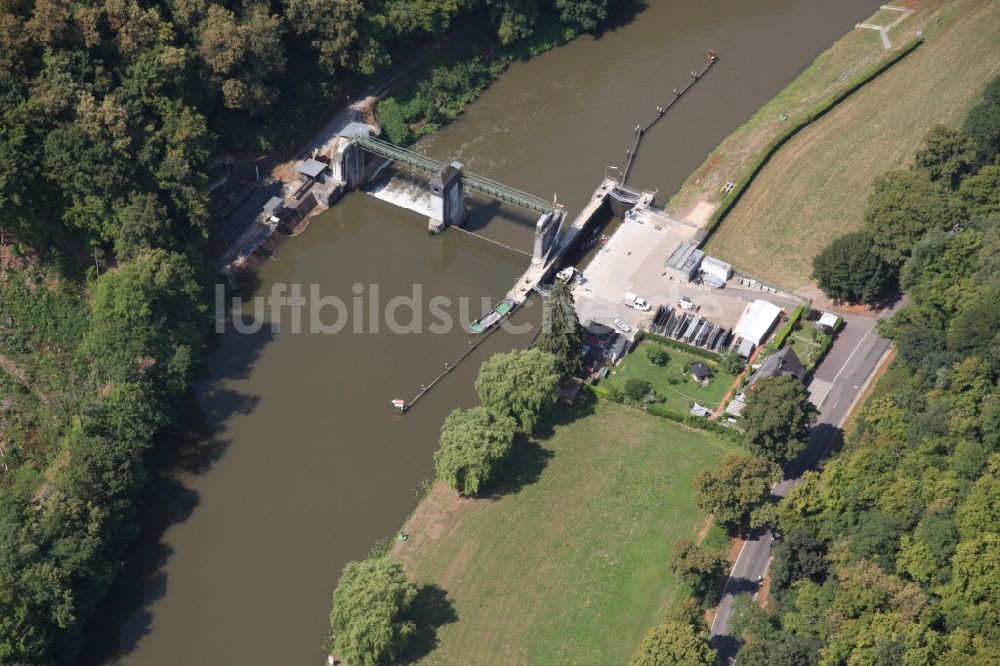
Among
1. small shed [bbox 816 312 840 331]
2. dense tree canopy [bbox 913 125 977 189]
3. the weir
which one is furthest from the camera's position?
dense tree canopy [bbox 913 125 977 189]

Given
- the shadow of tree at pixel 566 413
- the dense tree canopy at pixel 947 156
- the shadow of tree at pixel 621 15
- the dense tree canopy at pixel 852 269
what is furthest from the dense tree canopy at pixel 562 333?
the shadow of tree at pixel 621 15

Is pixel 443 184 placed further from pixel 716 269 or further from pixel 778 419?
pixel 778 419

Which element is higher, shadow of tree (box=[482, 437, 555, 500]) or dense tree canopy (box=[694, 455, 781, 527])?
dense tree canopy (box=[694, 455, 781, 527])

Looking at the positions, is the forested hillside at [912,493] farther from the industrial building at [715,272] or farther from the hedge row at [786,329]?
the industrial building at [715,272]

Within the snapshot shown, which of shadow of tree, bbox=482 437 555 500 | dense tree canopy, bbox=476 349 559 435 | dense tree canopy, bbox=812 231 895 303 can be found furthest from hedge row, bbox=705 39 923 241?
shadow of tree, bbox=482 437 555 500

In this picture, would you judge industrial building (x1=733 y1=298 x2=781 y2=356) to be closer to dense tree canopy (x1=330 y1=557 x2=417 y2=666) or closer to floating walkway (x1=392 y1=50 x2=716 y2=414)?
floating walkway (x1=392 y1=50 x2=716 y2=414)
